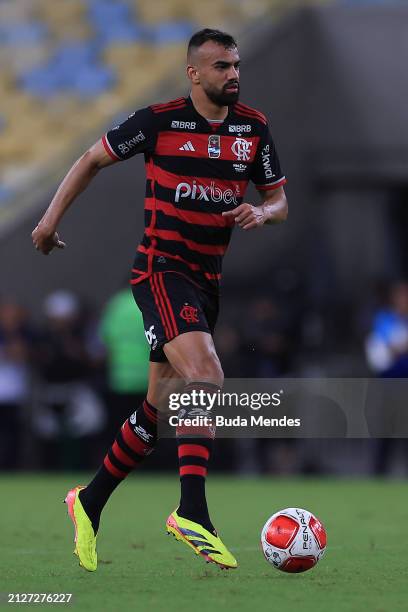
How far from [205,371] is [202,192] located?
34.3 inches

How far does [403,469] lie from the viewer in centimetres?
1544

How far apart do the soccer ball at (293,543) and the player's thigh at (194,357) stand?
2.24 feet

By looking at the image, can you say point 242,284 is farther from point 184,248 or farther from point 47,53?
point 184,248

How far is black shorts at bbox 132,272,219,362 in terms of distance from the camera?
6.30 metres

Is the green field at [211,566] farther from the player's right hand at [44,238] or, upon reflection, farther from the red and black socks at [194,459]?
the player's right hand at [44,238]

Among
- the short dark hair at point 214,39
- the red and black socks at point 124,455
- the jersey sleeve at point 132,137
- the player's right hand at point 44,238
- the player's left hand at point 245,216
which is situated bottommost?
the red and black socks at point 124,455

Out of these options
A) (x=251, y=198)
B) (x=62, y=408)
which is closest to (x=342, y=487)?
(x=62, y=408)

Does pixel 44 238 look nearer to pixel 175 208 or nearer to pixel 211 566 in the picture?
pixel 175 208

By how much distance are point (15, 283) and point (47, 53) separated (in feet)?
13.4

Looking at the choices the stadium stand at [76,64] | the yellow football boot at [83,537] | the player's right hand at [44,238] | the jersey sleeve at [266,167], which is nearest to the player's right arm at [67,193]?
the player's right hand at [44,238]

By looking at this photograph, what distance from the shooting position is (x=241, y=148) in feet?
21.6

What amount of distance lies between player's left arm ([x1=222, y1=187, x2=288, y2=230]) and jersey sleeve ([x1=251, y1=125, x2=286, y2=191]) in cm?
4

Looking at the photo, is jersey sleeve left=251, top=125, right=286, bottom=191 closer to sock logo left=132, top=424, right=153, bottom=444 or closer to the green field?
sock logo left=132, top=424, right=153, bottom=444

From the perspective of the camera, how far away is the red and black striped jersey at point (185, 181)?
21.2 feet
